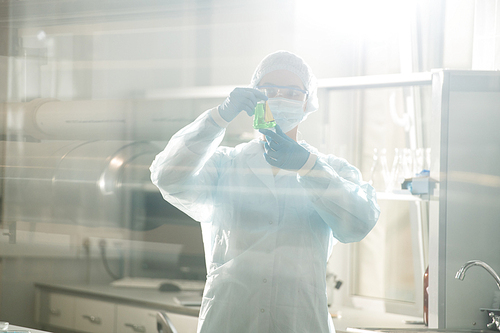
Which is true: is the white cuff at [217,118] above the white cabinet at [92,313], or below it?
above

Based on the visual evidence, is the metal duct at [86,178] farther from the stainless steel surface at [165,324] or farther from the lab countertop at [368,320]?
the lab countertop at [368,320]

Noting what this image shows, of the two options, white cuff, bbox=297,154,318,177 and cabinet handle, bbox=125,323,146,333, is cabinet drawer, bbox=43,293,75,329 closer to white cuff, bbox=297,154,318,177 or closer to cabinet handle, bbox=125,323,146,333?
cabinet handle, bbox=125,323,146,333

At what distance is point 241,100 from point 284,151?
15 centimetres

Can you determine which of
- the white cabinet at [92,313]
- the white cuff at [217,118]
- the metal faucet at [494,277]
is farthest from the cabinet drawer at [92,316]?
the metal faucet at [494,277]

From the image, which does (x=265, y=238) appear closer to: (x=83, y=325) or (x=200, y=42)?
(x=200, y=42)

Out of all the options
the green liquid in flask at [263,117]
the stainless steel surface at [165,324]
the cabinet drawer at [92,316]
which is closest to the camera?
the green liquid in flask at [263,117]

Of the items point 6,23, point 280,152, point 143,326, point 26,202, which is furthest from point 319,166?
point 6,23

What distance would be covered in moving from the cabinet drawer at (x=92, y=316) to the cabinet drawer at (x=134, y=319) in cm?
3

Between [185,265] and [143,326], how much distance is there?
9.9 inches

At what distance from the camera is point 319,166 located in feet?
3.08

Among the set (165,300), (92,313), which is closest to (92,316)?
(92,313)

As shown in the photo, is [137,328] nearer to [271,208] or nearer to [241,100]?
[271,208]

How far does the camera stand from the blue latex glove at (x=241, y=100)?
925mm

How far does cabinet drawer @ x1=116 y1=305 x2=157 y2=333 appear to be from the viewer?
1.36m
